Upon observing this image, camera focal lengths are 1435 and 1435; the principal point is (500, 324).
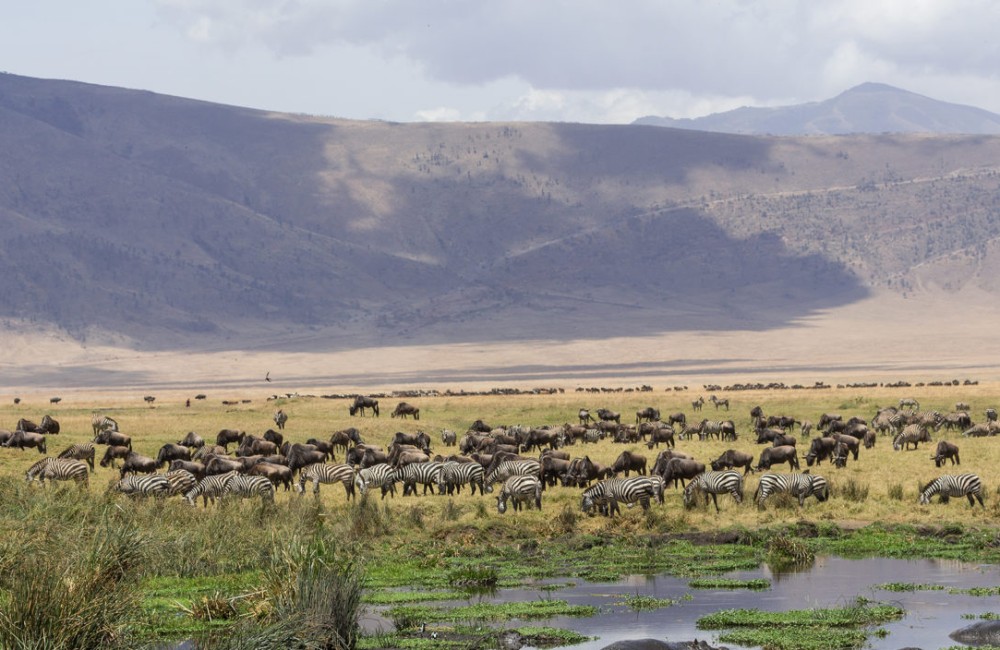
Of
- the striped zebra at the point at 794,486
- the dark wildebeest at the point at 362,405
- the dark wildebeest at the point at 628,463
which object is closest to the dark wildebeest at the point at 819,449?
the dark wildebeest at the point at 628,463

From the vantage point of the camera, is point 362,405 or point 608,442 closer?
point 608,442

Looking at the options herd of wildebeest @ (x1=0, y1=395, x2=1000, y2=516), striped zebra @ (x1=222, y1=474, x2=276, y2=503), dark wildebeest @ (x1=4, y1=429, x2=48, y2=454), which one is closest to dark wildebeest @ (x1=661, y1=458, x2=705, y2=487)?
herd of wildebeest @ (x1=0, y1=395, x2=1000, y2=516)

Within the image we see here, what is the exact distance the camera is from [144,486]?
112ft

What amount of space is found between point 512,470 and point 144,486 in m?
9.84

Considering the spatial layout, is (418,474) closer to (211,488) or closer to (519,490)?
(519,490)

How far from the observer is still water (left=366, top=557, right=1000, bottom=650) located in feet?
68.6

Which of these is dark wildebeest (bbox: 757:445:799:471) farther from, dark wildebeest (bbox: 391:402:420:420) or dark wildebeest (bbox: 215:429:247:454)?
dark wildebeest (bbox: 391:402:420:420)

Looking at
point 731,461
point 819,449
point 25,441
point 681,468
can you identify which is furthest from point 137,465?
point 819,449

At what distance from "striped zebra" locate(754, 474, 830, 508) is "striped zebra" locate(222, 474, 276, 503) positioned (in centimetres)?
1153

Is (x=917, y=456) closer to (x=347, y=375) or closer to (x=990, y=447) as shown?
(x=990, y=447)

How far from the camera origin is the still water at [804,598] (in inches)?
824

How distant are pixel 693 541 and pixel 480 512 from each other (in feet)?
19.6

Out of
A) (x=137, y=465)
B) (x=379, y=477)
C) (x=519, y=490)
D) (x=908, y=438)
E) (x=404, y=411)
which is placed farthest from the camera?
(x=404, y=411)

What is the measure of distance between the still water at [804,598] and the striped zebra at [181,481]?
12.8 metres
